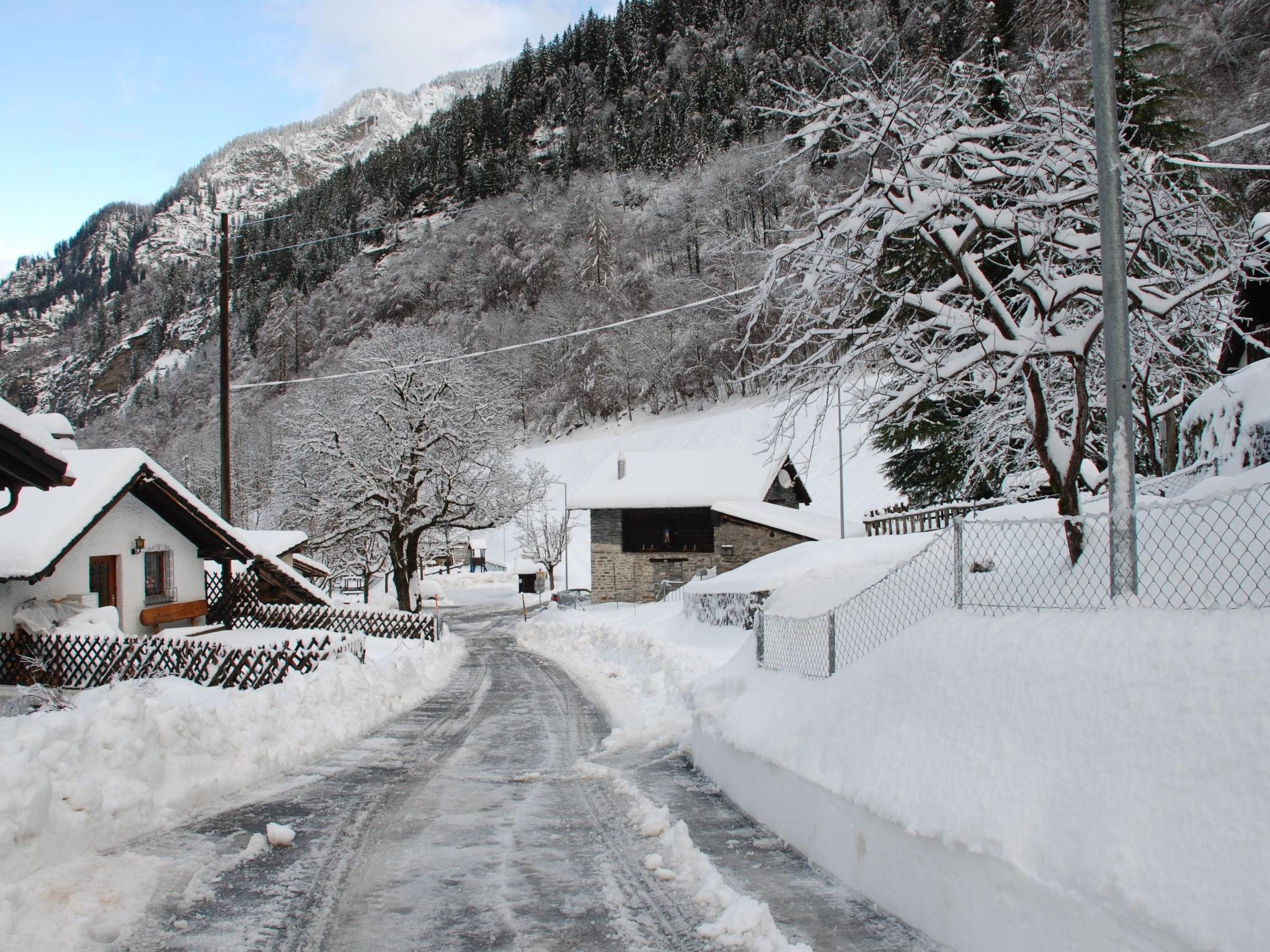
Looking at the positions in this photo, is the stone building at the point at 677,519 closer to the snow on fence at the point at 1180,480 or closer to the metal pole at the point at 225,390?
the metal pole at the point at 225,390

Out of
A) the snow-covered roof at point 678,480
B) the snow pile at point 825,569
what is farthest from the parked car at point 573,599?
the snow pile at point 825,569

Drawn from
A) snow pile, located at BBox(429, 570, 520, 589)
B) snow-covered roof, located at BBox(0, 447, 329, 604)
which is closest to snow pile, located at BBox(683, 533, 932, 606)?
snow-covered roof, located at BBox(0, 447, 329, 604)

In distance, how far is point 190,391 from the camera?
14450 cm

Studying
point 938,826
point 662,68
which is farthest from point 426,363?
point 662,68

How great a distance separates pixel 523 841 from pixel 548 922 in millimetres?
1669

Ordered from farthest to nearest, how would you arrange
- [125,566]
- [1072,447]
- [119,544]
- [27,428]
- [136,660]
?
1. [125,566]
2. [119,544]
3. [136,660]
4. [27,428]
5. [1072,447]

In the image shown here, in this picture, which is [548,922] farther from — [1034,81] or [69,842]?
[1034,81]

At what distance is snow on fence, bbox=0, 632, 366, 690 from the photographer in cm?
1504

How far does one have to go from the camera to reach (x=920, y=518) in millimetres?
20578

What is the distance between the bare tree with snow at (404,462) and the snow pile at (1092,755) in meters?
30.2

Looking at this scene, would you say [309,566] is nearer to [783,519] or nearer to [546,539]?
[546,539]

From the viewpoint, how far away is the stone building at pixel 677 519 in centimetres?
3862

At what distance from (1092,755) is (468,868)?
13.5 feet

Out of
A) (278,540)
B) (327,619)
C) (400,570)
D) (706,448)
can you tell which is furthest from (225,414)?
(706,448)
